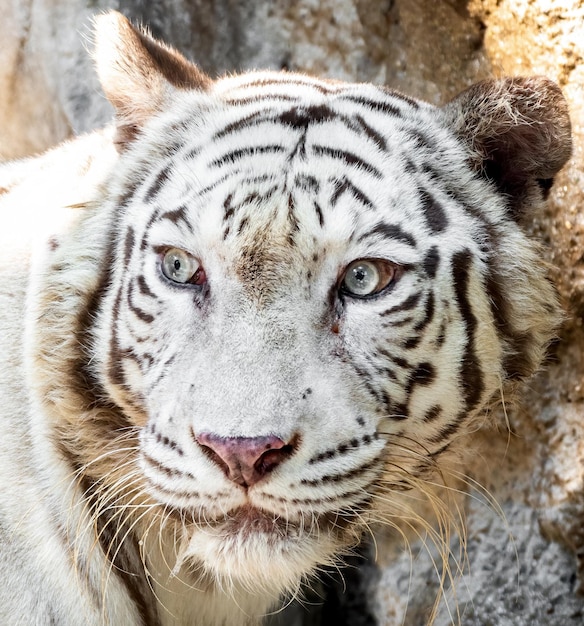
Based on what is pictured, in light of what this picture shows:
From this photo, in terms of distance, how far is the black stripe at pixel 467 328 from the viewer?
1538mm

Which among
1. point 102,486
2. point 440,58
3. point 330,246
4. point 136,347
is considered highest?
point 440,58

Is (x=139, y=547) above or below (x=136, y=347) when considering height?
below

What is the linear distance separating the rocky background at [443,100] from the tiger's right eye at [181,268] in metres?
0.95

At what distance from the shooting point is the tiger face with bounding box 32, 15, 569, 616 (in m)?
→ 1.33

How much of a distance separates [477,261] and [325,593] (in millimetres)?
1797

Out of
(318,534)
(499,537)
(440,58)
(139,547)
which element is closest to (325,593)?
(499,537)

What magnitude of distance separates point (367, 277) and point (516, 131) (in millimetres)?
429

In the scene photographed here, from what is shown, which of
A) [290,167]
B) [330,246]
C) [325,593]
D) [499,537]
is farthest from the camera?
[325,593]

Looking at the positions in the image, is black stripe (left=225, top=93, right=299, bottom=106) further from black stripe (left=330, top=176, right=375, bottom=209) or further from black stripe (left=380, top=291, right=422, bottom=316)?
black stripe (left=380, top=291, right=422, bottom=316)

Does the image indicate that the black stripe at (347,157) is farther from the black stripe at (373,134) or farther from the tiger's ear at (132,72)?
the tiger's ear at (132,72)

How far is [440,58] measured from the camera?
2.58 meters

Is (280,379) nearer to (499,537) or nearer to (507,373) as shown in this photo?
(507,373)

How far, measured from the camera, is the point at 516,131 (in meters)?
1.59

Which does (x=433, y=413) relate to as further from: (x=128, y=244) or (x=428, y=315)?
(x=128, y=244)
